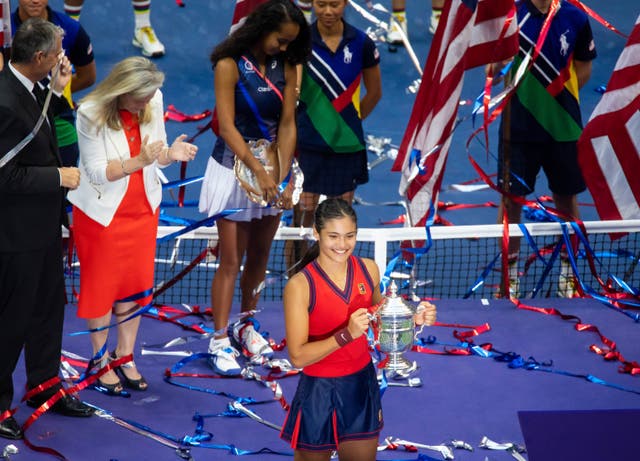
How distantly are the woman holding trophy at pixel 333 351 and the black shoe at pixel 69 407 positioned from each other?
1.56 metres

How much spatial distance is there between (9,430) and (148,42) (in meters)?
6.85

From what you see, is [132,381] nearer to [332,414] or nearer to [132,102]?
[132,102]

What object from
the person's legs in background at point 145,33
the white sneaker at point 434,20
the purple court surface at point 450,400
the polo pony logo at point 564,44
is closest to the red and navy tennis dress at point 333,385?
the purple court surface at point 450,400

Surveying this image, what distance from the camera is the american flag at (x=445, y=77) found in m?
6.55

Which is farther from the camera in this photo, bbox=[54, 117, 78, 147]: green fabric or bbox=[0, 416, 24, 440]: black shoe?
bbox=[54, 117, 78, 147]: green fabric

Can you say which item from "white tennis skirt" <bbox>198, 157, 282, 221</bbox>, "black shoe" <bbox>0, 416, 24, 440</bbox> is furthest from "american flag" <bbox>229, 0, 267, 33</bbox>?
"black shoe" <bbox>0, 416, 24, 440</bbox>

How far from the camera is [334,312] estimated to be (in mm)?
4312

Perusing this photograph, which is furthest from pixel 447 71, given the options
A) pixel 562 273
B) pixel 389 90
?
pixel 389 90

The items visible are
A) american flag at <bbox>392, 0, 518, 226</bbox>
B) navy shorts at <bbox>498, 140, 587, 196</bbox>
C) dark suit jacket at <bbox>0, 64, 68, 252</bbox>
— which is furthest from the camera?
navy shorts at <bbox>498, 140, 587, 196</bbox>

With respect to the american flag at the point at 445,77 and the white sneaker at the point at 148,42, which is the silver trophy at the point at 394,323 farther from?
the white sneaker at the point at 148,42

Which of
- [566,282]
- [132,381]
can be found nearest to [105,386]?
[132,381]

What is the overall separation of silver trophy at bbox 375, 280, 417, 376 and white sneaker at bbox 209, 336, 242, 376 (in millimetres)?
1841

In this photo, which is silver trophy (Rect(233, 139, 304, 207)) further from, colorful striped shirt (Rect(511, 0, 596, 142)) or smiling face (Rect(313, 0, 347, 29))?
colorful striped shirt (Rect(511, 0, 596, 142))

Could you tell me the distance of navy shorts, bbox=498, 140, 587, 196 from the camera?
7.39 metres
